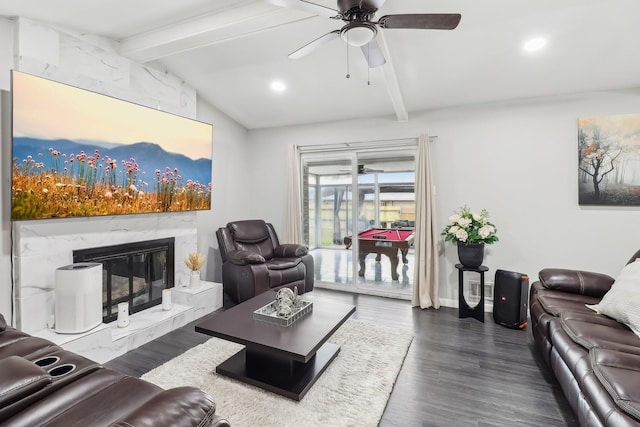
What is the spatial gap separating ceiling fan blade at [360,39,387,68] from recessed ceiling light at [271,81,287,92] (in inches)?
66.7

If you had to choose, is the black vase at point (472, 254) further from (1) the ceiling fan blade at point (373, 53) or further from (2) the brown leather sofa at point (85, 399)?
(2) the brown leather sofa at point (85, 399)

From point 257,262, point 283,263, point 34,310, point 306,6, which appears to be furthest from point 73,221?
point 306,6

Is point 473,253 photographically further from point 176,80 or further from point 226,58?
point 176,80

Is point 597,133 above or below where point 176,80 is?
below

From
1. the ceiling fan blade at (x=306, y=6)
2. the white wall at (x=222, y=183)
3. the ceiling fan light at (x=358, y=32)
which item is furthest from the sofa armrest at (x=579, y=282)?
the white wall at (x=222, y=183)

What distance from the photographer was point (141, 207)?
3.24 metres

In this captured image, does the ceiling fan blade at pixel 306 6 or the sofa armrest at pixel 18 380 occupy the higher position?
A: the ceiling fan blade at pixel 306 6

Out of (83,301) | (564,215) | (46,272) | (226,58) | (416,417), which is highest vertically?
(226,58)

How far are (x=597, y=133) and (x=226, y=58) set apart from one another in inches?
163

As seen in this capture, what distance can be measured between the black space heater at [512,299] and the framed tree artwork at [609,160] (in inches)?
47.0

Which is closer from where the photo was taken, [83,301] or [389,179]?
[83,301]

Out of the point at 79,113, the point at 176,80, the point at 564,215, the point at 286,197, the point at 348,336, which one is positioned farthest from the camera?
the point at 286,197

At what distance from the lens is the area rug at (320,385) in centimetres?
192

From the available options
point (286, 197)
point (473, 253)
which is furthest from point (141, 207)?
point (473, 253)
